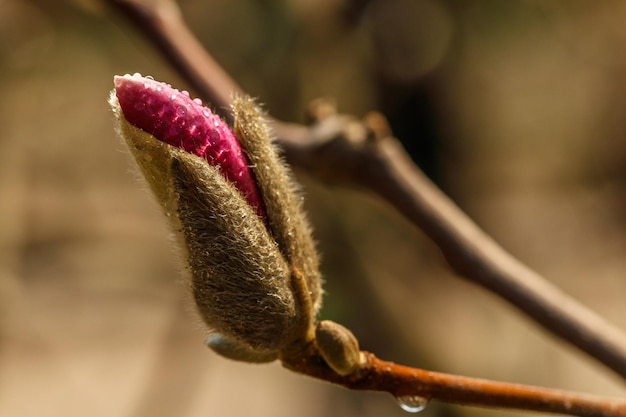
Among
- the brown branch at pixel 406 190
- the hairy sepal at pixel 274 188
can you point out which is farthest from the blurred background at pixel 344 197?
the hairy sepal at pixel 274 188

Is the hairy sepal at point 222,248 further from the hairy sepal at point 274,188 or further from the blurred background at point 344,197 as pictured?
the blurred background at point 344,197

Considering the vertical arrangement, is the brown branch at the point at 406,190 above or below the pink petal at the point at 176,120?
above

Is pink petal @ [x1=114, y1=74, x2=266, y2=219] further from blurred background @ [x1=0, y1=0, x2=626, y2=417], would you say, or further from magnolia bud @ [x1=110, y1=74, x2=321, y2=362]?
blurred background @ [x1=0, y1=0, x2=626, y2=417]

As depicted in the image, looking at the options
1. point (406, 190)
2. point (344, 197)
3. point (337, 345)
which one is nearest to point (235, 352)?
point (337, 345)

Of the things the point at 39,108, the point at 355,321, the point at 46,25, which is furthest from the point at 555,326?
the point at 39,108

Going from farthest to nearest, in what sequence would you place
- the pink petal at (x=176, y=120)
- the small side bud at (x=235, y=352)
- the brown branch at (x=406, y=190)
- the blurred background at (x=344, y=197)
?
the blurred background at (x=344, y=197)
the brown branch at (x=406, y=190)
the small side bud at (x=235, y=352)
the pink petal at (x=176, y=120)

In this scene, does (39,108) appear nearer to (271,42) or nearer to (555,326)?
(271,42)

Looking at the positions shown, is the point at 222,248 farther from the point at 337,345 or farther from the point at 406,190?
the point at 406,190
